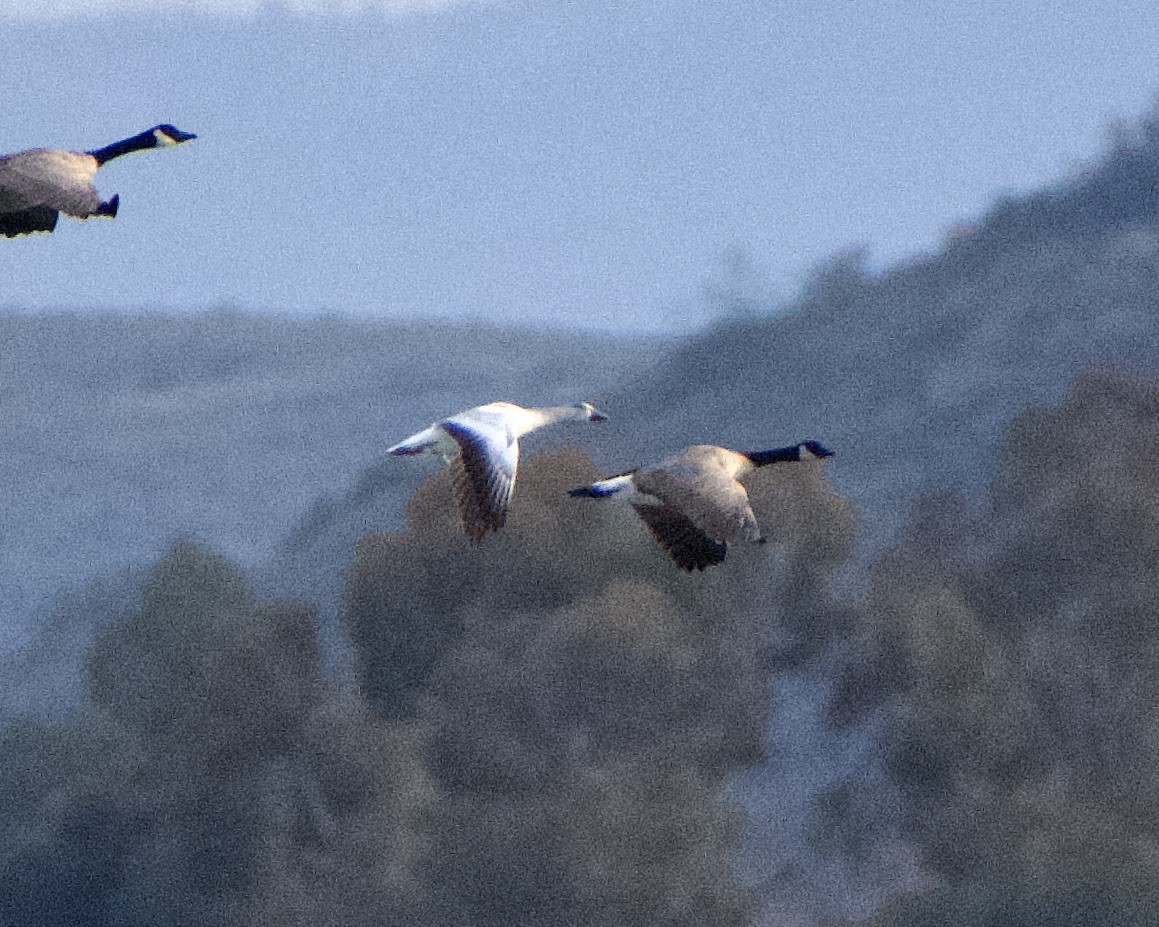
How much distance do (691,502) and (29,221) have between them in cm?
593

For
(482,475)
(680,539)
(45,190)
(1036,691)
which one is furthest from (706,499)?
(1036,691)

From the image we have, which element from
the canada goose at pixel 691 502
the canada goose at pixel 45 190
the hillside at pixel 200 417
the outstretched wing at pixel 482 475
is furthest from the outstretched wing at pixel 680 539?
the hillside at pixel 200 417

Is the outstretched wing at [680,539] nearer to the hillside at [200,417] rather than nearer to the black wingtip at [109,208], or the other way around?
the black wingtip at [109,208]

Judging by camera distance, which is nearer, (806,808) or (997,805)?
(997,805)

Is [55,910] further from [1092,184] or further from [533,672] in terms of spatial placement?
[1092,184]

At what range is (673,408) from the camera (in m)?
131

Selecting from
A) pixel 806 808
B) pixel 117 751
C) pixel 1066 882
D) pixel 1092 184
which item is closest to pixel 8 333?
pixel 1092 184

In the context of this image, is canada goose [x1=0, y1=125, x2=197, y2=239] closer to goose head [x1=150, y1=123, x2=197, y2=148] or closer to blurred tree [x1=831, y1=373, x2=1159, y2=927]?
goose head [x1=150, y1=123, x2=197, y2=148]

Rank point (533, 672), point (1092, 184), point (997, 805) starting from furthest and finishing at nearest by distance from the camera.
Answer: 1. point (1092, 184)
2. point (533, 672)
3. point (997, 805)

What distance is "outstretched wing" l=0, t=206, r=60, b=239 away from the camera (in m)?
17.6

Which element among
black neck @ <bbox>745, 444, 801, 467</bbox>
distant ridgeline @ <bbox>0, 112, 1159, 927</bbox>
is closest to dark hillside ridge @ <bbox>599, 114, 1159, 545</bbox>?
distant ridgeline @ <bbox>0, 112, 1159, 927</bbox>

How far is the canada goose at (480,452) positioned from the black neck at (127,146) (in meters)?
4.24

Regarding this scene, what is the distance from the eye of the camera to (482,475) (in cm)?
1612

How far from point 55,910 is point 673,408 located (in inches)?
2817
